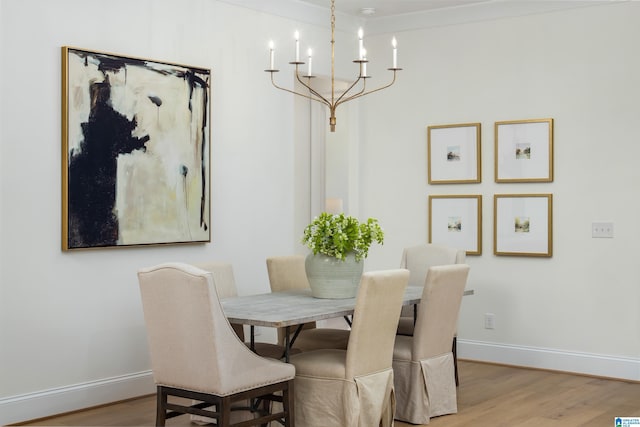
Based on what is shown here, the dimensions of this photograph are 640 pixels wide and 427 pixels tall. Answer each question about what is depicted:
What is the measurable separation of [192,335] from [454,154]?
3345 millimetres

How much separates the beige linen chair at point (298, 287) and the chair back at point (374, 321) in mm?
758

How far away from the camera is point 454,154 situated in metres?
6.40

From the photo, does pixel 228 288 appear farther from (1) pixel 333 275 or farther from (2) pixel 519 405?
(2) pixel 519 405

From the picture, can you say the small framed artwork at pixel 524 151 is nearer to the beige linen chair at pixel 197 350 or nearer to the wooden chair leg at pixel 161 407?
the beige linen chair at pixel 197 350

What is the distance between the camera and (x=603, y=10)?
5.69 meters

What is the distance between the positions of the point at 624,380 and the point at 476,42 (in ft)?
8.82

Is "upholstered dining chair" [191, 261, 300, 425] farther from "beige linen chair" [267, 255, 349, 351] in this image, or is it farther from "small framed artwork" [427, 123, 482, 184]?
"small framed artwork" [427, 123, 482, 184]

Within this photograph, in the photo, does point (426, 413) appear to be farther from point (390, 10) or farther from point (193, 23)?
point (390, 10)

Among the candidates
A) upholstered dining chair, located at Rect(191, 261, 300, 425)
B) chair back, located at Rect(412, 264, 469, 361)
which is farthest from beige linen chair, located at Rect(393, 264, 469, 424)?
upholstered dining chair, located at Rect(191, 261, 300, 425)

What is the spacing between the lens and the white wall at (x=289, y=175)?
14.7 feet

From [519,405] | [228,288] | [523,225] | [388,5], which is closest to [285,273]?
[228,288]

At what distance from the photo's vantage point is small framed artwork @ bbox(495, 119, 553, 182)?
5.91 m

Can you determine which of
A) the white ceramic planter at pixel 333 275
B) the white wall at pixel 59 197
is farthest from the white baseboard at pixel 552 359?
the white ceramic planter at pixel 333 275

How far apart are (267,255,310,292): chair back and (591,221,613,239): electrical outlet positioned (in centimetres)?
207
